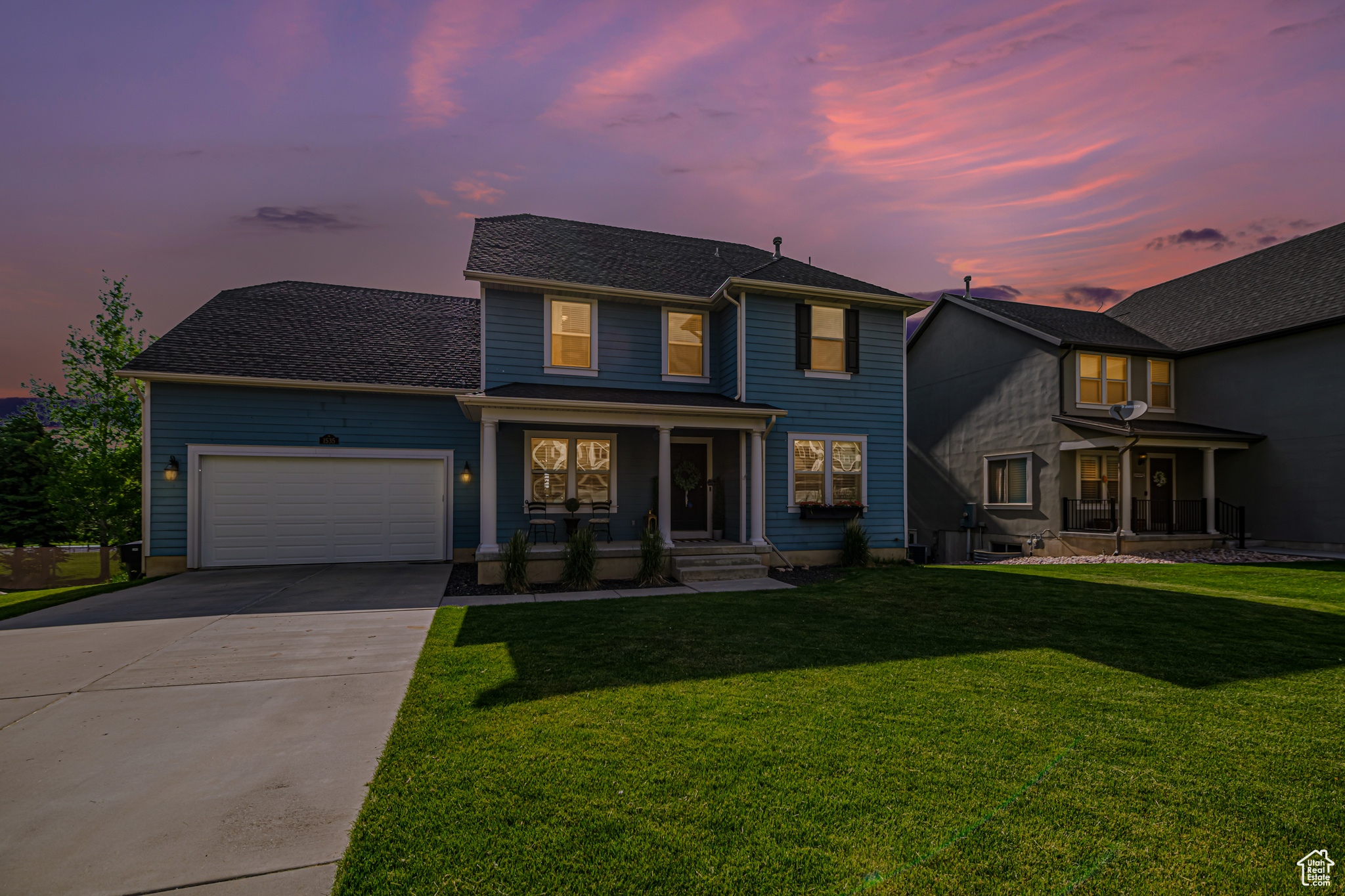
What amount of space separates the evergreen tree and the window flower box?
24414mm

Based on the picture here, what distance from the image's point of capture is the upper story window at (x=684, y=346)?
39.5ft

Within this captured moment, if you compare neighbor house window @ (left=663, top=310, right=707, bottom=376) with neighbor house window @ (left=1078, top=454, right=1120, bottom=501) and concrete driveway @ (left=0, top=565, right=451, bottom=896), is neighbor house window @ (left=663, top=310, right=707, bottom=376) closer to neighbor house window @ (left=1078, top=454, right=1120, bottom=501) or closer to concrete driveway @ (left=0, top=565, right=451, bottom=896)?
concrete driveway @ (left=0, top=565, right=451, bottom=896)

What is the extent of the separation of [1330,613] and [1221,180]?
37.4ft

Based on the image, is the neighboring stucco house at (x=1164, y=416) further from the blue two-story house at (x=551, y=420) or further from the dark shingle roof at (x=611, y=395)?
the dark shingle roof at (x=611, y=395)

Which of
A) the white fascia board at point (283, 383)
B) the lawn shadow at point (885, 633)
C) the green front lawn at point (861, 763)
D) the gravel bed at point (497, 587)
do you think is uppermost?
the white fascia board at point (283, 383)

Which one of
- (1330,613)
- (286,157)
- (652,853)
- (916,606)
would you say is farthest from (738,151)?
(652,853)

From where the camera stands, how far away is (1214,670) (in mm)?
4637

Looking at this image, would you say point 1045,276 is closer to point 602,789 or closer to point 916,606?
point 916,606

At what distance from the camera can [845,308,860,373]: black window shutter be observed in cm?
1220

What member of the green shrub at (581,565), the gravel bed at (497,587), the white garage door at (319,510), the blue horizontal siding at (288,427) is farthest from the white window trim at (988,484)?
the white garage door at (319,510)

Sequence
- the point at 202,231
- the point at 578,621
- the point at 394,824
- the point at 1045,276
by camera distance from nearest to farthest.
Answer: the point at 394,824 → the point at 578,621 → the point at 202,231 → the point at 1045,276

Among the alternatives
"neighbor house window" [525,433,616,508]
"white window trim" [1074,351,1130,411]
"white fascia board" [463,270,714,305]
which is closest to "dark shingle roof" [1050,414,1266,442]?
"white window trim" [1074,351,1130,411]

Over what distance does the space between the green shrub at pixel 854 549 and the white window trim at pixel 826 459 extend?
0.71 metres

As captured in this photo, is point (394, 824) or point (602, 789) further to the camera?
point (602, 789)
